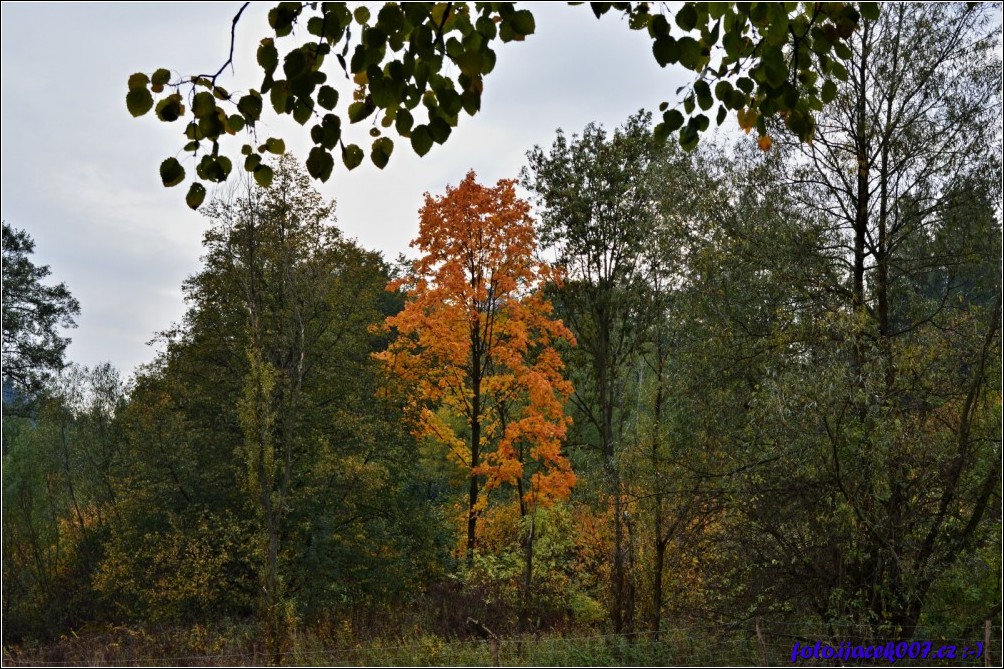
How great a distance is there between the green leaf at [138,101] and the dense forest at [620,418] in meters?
8.24

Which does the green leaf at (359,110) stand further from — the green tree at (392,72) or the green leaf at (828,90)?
the green leaf at (828,90)

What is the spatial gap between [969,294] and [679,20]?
10674mm

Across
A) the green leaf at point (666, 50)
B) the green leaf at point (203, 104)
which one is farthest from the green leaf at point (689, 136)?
the green leaf at point (203, 104)

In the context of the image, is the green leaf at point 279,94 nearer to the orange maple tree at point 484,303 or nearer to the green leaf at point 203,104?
the green leaf at point 203,104

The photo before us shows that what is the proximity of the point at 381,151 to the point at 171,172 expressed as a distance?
2.38 ft

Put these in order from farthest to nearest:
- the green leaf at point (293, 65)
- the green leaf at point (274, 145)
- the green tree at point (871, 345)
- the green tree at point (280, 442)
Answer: the green tree at point (280, 442) < the green tree at point (871, 345) < the green leaf at point (274, 145) < the green leaf at point (293, 65)

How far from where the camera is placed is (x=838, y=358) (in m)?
10.7

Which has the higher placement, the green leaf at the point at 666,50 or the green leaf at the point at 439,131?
the green leaf at the point at 666,50

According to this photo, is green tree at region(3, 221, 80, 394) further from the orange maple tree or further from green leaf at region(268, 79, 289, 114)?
green leaf at region(268, 79, 289, 114)

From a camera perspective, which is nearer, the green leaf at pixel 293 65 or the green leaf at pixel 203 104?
the green leaf at pixel 293 65

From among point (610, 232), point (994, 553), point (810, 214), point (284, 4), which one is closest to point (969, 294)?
point (810, 214)

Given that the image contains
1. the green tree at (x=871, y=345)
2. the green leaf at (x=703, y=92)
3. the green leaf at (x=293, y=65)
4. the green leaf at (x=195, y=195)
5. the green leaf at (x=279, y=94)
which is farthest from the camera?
the green tree at (x=871, y=345)

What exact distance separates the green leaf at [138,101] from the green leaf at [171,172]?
0.18m

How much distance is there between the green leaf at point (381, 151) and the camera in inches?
127
